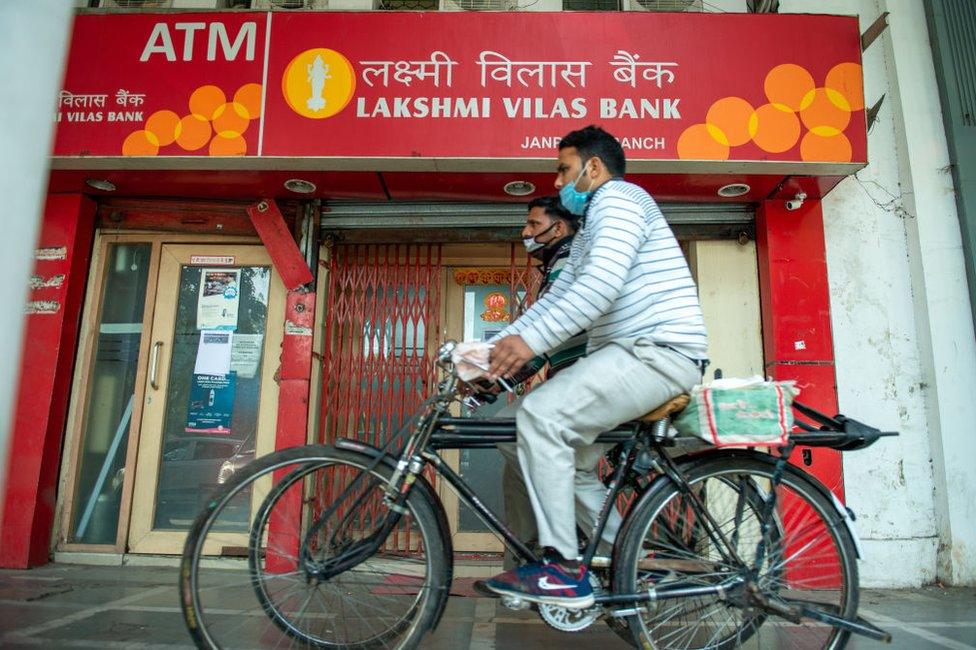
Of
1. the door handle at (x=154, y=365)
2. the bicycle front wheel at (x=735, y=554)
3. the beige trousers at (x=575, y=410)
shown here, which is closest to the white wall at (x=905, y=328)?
the bicycle front wheel at (x=735, y=554)

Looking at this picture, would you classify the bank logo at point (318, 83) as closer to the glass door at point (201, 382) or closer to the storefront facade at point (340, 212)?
the storefront facade at point (340, 212)

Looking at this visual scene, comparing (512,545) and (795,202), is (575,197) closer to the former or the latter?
(512,545)

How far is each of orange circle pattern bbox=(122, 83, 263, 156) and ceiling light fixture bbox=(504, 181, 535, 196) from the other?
175 centimetres

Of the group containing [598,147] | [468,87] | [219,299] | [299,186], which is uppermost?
[468,87]

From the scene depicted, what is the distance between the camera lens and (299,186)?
4.59 m

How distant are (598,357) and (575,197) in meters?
0.70

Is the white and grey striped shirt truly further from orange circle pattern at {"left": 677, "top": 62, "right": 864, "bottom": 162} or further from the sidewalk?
orange circle pattern at {"left": 677, "top": 62, "right": 864, "bottom": 162}

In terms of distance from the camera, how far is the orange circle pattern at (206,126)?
414 centimetres

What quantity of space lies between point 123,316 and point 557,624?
4.54 metres

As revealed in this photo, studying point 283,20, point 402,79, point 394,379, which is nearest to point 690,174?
point 402,79

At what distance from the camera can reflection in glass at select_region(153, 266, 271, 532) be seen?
4855mm

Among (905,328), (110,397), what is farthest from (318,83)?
(905,328)

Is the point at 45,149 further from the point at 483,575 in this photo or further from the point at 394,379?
the point at 483,575

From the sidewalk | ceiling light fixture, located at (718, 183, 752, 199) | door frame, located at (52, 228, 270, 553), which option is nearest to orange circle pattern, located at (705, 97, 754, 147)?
ceiling light fixture, located at (718, 183, 752, 199)
